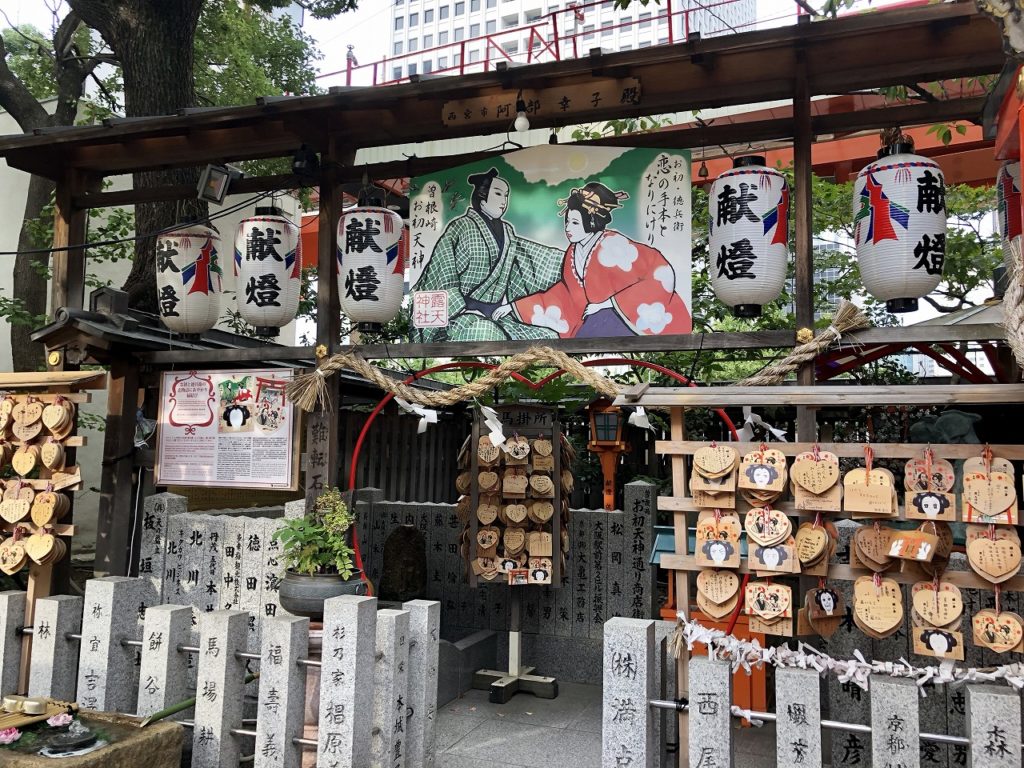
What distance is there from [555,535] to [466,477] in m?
Result: 1.12

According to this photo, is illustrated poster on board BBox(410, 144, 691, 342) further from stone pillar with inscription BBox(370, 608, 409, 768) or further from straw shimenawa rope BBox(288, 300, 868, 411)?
stone pillar with inscription BBox(370, 608, 409, 768)

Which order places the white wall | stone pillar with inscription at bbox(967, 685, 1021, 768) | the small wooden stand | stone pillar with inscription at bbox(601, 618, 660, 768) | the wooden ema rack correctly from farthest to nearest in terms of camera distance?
the white wall
the small wooden stand
the wooden ema rack
stone pillar with inscription at bbox(601, 618, 660, 768)
stone pillar with inscription at bbox(967, 685, 1021, 768)

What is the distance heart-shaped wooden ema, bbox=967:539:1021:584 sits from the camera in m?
4.09

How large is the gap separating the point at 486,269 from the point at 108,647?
4199 mm

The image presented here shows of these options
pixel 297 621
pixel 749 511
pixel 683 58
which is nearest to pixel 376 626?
pixel 297 621

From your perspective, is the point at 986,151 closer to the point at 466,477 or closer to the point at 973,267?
the point at 973,267

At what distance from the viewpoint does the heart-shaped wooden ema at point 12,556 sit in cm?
656

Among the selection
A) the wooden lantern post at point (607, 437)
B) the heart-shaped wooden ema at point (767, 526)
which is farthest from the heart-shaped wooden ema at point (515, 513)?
the heart-shaped wooden ema at point (767, 526)

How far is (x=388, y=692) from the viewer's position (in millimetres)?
4941

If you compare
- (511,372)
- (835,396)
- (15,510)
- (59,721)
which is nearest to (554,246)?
(511,372)

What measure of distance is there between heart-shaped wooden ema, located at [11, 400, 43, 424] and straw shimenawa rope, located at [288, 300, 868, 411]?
2190mm

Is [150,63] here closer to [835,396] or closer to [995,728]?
[835,396]

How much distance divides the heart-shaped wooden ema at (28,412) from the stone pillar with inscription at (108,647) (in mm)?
1866

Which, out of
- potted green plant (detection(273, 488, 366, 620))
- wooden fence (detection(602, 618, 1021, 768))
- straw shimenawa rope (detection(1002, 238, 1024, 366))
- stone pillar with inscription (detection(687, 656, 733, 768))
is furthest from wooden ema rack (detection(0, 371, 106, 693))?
straw shimenawa rope (detection(1002, 238, 1024, 366))
